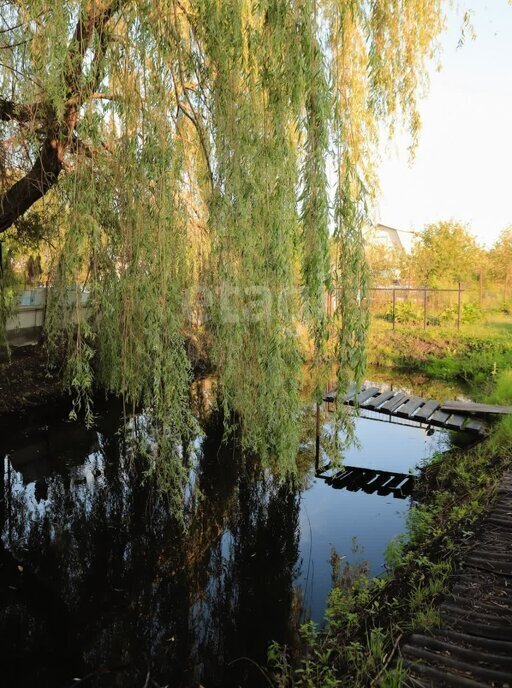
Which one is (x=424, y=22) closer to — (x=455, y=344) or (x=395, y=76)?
(x=395, y=76)

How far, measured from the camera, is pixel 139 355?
2672 mm

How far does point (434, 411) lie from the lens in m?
5.43

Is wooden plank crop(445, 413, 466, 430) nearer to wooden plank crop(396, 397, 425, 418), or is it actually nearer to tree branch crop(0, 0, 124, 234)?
wooden plank crop(396, 397, 425, 418)

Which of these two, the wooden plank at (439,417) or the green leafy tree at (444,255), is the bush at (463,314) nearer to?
the green leafy tree at (444,255)

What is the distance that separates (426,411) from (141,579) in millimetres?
3180

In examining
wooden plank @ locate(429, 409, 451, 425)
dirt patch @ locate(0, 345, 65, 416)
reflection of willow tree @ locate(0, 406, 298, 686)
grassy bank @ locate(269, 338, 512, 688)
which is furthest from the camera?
dirt patch @ locate(0, 345, 65, 416)

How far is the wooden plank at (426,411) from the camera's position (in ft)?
17.0

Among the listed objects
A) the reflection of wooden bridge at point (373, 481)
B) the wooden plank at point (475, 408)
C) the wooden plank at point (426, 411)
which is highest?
the wooden plank at point (475, 408)

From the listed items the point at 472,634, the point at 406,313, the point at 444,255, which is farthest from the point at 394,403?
the point at 444,255

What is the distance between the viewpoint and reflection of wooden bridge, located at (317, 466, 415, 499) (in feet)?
15.9

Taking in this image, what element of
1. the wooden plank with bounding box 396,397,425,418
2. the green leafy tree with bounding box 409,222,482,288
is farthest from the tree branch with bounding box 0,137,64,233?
the green leafy tree with bounding box 409,222,482,288

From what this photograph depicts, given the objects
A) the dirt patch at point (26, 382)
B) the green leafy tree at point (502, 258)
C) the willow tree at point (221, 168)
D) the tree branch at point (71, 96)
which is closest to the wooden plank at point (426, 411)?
the willow tree at point (221, 168)

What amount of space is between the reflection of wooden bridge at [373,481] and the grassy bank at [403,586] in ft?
0.76

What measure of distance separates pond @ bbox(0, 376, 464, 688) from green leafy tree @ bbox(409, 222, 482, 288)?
30.8 ft
